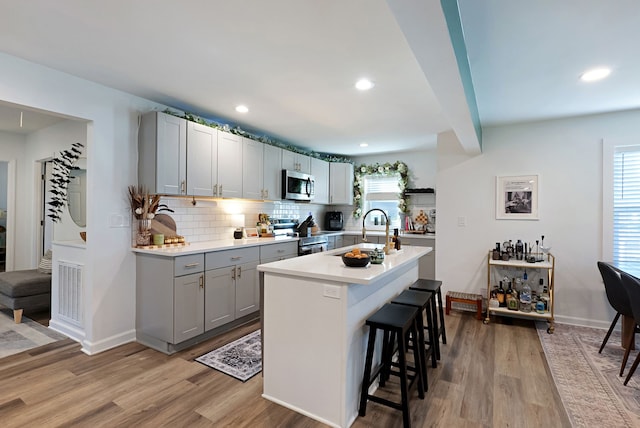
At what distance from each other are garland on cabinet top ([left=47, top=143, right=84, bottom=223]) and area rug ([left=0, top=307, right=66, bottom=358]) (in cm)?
122

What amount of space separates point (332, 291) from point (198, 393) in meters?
1.28

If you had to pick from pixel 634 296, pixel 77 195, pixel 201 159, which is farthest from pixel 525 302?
pixel 77 195

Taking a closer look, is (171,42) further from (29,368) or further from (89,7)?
(29,368)

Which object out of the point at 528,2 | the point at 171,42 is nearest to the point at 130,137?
the point at 171,42

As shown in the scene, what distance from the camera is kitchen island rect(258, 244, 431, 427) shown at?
74.9 inches

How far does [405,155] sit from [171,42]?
4.48 metres

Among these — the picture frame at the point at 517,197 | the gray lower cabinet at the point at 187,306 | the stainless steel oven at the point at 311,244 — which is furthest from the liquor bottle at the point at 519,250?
the gray lower cabinet at the point at 187,306

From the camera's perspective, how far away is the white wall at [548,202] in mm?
3646

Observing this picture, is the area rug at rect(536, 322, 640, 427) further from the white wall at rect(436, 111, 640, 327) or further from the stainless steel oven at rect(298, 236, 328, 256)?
the stainless steel oven at rect(298, 236, 328, 256)

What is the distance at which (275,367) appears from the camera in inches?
85.0

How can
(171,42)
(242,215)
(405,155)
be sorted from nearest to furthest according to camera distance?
1. (171,42)
2. (242,215)
3. (405,155)

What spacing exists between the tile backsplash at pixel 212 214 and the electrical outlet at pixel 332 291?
2303mm

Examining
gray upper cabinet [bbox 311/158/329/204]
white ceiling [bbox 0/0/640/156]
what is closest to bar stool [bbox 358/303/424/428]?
white ceiling [bbox 0/0/640/156]

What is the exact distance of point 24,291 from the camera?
3576 mm
